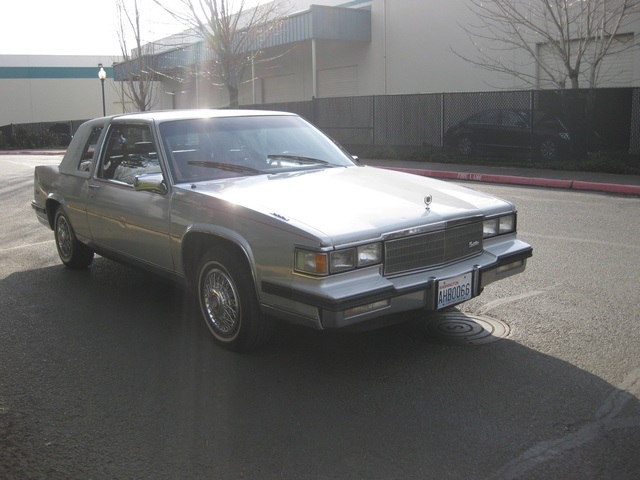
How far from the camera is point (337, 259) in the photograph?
412cm

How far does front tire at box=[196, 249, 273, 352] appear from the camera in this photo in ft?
15.1

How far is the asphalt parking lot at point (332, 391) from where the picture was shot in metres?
3.41

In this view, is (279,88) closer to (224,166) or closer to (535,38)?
(535,38)

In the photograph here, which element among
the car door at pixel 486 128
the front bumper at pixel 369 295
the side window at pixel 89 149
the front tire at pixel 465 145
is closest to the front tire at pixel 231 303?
the front bumper at pixel 369 295

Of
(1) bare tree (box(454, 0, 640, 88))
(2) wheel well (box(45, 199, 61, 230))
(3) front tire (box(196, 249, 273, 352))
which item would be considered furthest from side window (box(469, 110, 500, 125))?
(3) front tire (box(196, 249, 273, 352))

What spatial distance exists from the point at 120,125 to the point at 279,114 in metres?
1.44

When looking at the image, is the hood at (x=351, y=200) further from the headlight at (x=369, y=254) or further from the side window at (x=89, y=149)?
the side window at (x=89, y=149)

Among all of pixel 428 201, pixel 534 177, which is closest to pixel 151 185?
pixel 428 201

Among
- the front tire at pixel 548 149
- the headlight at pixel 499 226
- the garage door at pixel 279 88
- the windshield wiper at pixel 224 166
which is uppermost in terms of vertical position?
the garage door at pixel 279 88

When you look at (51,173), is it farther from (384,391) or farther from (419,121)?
(419,121)

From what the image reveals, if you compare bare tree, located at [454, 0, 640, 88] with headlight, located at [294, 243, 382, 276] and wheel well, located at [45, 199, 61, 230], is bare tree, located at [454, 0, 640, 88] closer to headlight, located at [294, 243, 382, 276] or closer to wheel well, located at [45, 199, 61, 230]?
wheel well, located at [45, 199, 61, 230]

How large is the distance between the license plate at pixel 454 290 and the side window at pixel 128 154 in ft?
8.17

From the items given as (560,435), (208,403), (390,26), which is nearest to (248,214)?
(208,403)

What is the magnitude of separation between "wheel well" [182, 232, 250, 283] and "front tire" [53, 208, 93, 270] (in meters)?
2.44
